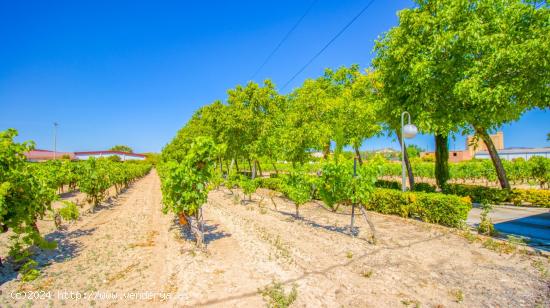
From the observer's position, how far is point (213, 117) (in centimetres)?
3103

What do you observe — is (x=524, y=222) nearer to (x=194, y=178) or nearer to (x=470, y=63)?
(x=470, y=63)

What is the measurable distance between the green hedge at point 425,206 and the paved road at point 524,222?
1326 millimetres

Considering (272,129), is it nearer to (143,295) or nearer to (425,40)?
(425,40)

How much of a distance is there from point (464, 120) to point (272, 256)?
12554mm

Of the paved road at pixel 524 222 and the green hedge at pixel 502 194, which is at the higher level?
the green hedge at pixel 502 194

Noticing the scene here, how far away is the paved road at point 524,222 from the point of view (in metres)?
8.38

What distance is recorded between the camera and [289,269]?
6129 millimetres

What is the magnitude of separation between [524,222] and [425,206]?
3.99m

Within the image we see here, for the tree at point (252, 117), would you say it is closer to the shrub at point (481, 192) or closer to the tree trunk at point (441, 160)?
the tree trunk at point (441, 160)

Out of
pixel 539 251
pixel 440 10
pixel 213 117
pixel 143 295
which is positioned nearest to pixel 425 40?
pixel 440 10

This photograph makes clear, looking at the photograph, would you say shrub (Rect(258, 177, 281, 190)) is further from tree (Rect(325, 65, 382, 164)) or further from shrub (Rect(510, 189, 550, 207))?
shrub (Rect(510, 189, 550, 207))

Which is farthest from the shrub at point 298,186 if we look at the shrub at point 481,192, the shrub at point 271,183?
the shrub at point 481,192

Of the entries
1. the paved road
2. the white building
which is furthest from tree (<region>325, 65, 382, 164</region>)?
the white building

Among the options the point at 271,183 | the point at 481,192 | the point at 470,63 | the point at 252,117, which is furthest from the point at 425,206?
the point at 252,117
